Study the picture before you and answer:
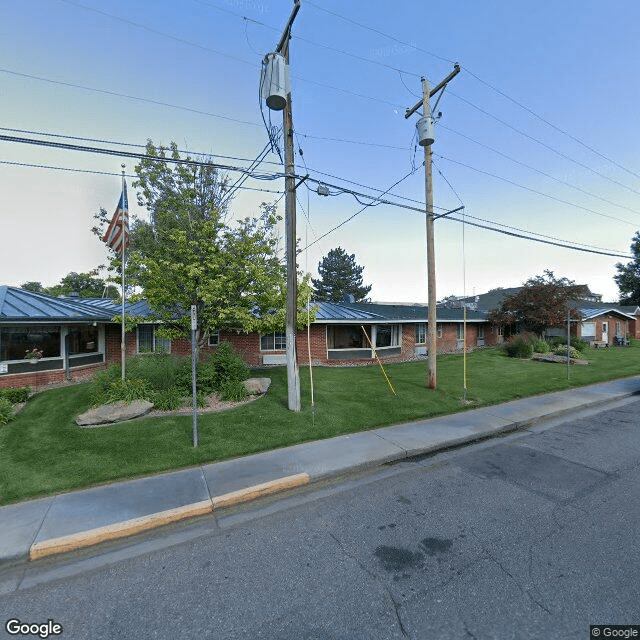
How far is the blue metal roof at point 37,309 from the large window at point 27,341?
848 millimetres

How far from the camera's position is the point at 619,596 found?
286 centimetres

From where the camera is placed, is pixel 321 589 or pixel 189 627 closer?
pixel 189 627

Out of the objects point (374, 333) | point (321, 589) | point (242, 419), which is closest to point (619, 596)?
point (321, 589)

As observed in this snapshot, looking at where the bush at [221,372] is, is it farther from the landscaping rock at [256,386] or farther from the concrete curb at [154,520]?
the concrete curb at [154,520]

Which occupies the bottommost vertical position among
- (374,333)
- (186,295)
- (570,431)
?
(570,431)

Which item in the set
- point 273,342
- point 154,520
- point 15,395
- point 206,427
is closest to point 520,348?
point 273,342

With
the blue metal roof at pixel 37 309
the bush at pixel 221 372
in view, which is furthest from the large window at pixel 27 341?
the bush at pixel 221 372

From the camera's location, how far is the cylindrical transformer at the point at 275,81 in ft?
24.6

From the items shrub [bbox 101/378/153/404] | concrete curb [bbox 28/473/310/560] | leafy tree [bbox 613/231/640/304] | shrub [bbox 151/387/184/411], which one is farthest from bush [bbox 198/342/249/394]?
leafy tree [bbox 613/231/640/304]

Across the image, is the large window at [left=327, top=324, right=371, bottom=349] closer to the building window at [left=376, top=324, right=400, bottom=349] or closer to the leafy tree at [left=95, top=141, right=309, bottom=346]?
the building window at [left=376, top=324, right=400, bottom=349]

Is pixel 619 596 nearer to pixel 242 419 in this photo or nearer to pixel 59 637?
pixel 59 637

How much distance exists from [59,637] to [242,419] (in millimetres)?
5339

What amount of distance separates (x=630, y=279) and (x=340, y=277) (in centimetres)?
4633

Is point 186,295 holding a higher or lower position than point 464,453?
higher
